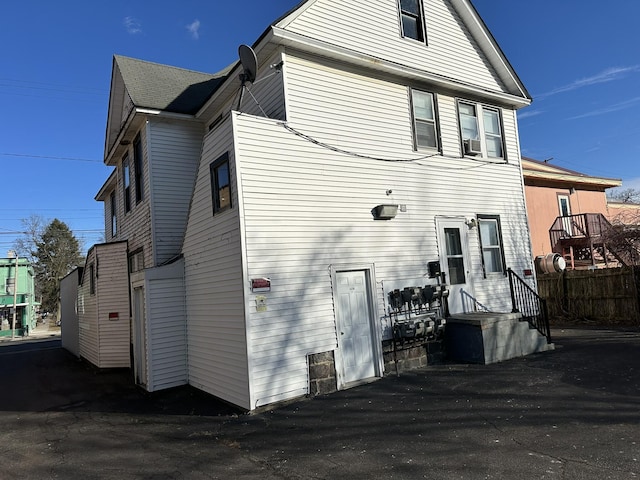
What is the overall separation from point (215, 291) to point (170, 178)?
14.0 ft

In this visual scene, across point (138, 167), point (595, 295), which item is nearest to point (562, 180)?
point (595, 295)

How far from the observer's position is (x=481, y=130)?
11445mm

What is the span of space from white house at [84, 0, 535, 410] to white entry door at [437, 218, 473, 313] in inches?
1.8

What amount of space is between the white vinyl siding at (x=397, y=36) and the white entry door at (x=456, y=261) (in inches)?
147

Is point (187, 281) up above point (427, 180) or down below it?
below

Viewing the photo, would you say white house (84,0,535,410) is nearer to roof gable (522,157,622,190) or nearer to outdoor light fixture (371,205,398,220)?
outdoor light fixture (371,205,398,220)

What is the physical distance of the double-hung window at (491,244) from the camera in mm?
10867

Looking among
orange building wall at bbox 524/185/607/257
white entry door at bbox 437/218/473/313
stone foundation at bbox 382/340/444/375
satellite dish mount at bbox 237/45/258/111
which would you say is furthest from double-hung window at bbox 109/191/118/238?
orange building wall at bbox 524/185/607/257

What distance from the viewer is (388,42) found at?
988 cm

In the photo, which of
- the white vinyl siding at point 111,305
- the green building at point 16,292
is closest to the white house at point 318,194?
the white vinyl siding at point 111,305

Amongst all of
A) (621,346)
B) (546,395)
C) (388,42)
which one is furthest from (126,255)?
(621,346)

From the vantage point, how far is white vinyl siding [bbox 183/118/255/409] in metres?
7.11

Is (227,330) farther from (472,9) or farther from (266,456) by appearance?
(472,9)

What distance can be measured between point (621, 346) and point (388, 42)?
851cm
